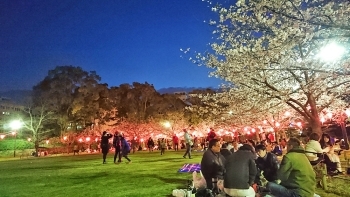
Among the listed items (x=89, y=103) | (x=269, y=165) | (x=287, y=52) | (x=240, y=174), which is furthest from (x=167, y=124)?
(x=240, y=174)

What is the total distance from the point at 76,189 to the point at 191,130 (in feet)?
123

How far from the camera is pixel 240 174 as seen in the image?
6.03 metres

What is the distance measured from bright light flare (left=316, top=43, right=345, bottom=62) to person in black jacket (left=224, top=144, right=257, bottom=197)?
6125mm

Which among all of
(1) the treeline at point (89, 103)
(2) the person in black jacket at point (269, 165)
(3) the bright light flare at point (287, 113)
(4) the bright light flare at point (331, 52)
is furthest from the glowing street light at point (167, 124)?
(2) the person in black jacket at point (269, 165)

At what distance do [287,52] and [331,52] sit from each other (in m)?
2.55

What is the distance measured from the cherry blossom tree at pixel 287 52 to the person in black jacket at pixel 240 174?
3.44 metres

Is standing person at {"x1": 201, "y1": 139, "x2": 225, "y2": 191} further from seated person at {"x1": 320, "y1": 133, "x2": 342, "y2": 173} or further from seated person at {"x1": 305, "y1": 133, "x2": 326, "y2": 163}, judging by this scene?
seated person at {"x1": 320, "y1": 133, "x2": 342, "y2": 173}

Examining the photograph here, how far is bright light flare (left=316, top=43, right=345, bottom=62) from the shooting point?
34.8ft

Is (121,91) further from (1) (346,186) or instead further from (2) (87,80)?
(1) (346,186)

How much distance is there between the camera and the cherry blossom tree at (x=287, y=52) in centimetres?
873

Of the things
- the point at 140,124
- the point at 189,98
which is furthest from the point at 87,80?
the point at 189,98

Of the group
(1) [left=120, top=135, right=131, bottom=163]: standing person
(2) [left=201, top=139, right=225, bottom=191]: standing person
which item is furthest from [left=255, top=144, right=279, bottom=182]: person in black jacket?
(1) [left=120, top=135, right=131, bottom=163]: standing person

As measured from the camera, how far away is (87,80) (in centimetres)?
4934

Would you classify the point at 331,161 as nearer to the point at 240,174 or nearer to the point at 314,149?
the point at 314,149
